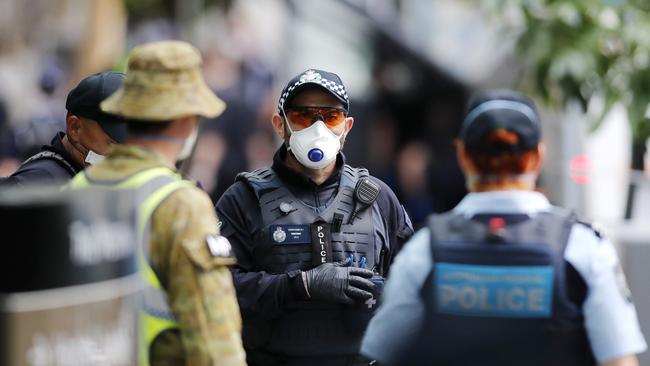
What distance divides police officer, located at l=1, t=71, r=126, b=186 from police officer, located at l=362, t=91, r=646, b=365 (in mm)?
1804

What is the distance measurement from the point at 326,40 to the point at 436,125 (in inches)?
66.7

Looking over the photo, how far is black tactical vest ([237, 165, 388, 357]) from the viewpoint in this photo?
18.0 feet

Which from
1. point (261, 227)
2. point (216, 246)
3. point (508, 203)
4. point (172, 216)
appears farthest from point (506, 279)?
point (261, 227)

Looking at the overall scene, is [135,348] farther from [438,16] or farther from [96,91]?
[438,16]

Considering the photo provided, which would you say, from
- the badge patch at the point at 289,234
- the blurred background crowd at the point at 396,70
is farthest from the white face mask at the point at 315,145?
the blurred background crowd at the point at 396,70

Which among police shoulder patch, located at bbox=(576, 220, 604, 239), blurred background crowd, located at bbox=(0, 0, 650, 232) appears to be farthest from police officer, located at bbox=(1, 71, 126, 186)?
blurred background crowd, located at bbox=(0, 0, 650, 232)

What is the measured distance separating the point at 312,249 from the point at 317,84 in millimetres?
671

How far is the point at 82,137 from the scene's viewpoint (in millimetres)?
5848

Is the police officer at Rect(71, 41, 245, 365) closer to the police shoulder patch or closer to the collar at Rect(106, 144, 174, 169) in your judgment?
the collar at Rect(106, 144, 174, 169)

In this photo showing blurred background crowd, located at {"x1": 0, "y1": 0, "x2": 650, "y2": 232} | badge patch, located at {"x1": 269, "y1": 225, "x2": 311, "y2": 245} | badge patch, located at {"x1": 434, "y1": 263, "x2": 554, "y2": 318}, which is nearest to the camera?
badge patch, located at {"x1": 434, "y1": 263, "x2": 554, "y2": 318}

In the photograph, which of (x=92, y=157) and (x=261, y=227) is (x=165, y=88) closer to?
(x=261, y=227)

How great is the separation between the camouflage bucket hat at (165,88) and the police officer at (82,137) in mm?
1328

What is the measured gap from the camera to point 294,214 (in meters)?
5.60

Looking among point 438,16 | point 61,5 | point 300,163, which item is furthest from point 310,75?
point 61,5
